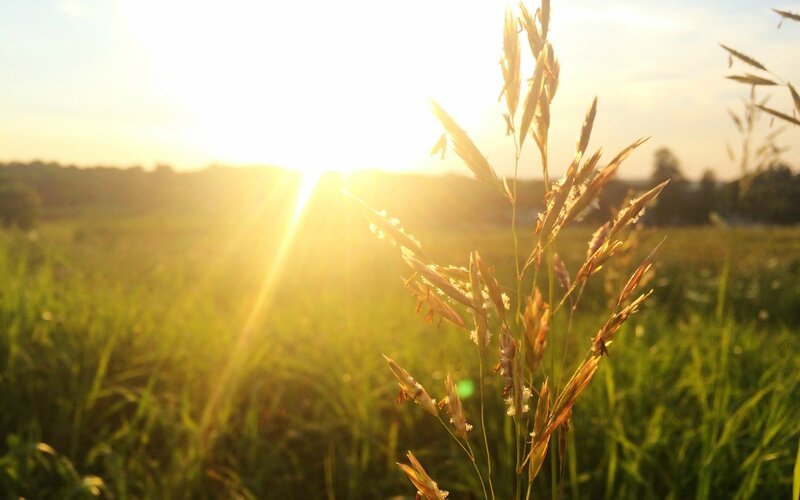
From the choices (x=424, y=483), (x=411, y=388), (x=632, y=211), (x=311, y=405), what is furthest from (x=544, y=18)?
(x=311, y=405)

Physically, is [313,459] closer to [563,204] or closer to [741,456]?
[741,456]

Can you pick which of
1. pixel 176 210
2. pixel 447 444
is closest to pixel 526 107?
pixel 447 444

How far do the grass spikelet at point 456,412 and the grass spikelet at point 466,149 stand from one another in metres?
0.26

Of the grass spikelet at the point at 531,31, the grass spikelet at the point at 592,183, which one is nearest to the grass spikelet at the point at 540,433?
the grass spikelet at the point at 592,183

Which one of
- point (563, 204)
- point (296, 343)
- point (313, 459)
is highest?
point (563, 204)

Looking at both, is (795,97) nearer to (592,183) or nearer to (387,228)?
(592,183)

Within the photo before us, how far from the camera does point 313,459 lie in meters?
3.21

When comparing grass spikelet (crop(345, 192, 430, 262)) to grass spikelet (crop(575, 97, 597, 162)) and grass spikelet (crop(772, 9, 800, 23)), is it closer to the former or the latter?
grass spikelet (crop(575, 97, 597, 162))

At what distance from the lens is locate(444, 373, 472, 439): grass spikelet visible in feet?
2.57

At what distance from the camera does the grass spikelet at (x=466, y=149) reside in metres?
0.78

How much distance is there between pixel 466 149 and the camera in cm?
79

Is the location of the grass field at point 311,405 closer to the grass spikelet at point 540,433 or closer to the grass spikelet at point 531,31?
the grass spikelet at point 540,433

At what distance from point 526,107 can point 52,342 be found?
12.5 feet

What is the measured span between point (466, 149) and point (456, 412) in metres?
0.33
